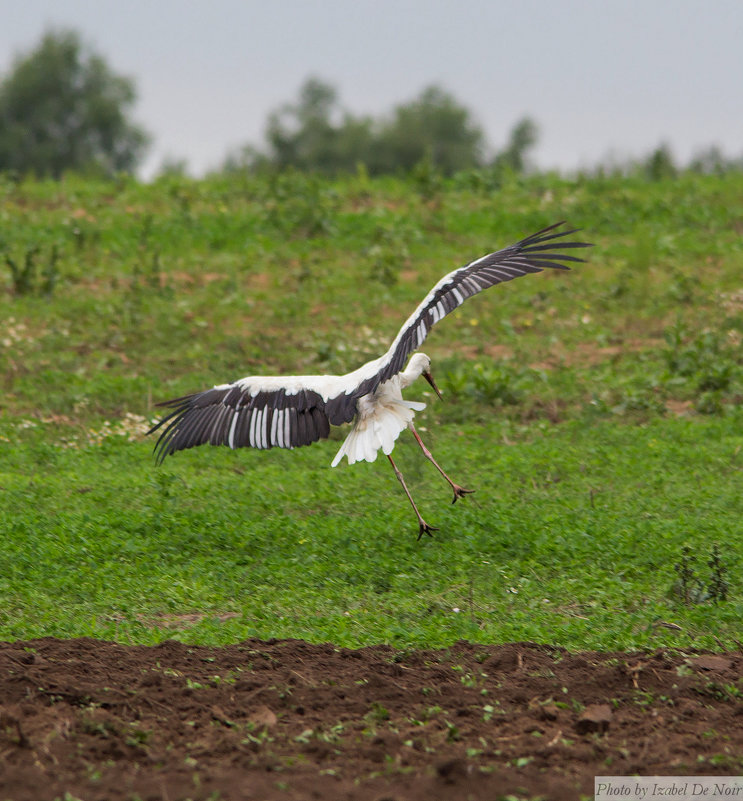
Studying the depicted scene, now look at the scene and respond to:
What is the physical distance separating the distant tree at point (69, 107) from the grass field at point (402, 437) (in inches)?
1060

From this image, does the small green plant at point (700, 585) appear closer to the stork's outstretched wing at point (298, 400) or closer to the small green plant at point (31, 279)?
the stork's outstretched wing at point (298, 400)

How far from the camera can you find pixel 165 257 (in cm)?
1585

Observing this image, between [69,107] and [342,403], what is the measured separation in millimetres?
41484

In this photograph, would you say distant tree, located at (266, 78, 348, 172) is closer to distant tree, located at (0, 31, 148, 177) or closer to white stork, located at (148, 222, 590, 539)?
distant tree, located at (0, 31, 148, 177)

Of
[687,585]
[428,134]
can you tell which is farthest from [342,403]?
[428,134]

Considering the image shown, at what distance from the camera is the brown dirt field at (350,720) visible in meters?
4.16

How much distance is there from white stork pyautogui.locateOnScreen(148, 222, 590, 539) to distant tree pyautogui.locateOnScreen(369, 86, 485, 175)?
1807 inches

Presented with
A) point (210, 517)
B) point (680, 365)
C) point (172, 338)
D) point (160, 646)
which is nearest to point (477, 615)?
point (160, 646)

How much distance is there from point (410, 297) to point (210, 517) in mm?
7064

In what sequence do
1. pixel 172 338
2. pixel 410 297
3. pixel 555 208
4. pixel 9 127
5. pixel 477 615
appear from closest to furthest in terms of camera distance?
pixel 477 615
pixel 172 338
pixel 410 297
pixel 555 208
pixel 9 127

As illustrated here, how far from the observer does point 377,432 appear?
25.3ft

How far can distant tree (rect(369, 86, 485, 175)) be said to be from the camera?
54969 mm

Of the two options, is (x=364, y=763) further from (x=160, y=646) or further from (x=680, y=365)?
(x=680, y=365)

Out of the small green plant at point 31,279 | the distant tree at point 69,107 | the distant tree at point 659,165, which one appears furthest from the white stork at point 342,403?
the distant tree at point 69,107
